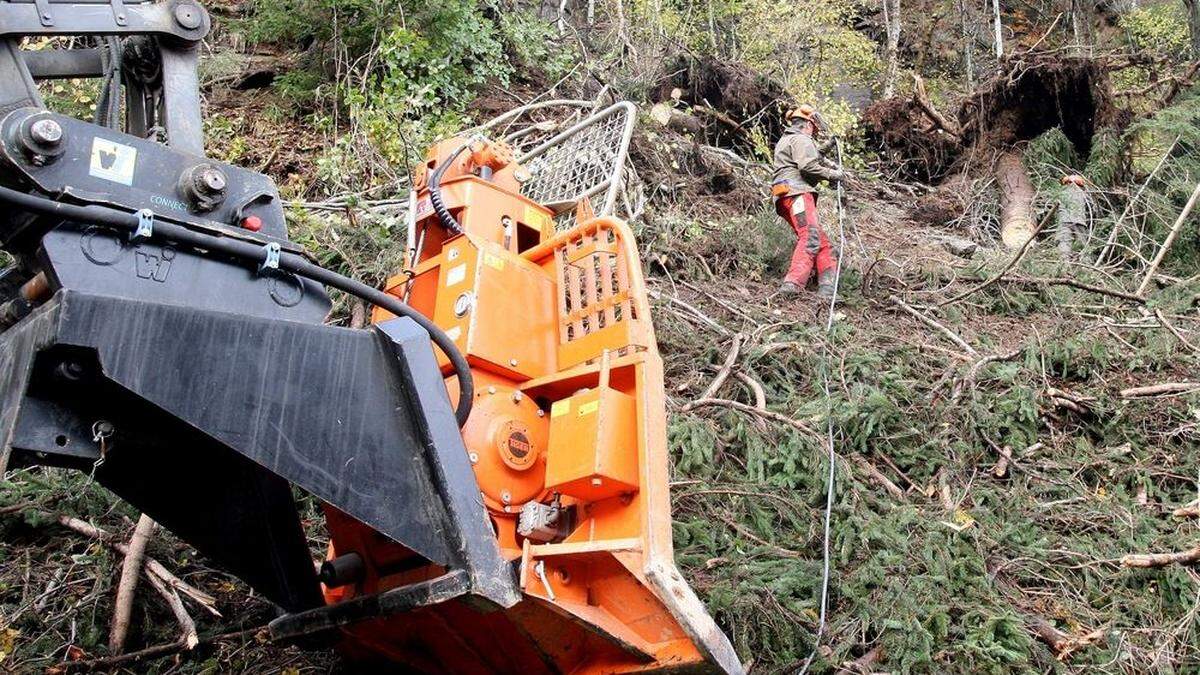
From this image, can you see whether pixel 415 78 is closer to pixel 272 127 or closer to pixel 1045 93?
pixel 272 127

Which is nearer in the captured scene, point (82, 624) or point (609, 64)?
point (82, 624)

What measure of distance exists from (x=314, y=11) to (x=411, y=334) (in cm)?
730

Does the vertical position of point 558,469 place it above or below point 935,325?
below

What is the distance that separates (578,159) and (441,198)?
62.4 inches

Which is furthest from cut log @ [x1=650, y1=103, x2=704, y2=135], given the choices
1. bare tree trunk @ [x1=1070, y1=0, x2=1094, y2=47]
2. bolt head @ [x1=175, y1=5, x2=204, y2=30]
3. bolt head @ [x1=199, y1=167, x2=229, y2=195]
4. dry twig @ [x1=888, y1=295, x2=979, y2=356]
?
bare tree trunk @ [x1=1070, y1=0, x2=1094, y2=47]

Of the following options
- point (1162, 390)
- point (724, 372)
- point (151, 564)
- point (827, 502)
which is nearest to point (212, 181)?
point (151, 564)

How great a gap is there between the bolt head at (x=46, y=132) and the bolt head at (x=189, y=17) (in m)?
0.68

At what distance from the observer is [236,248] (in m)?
2.84

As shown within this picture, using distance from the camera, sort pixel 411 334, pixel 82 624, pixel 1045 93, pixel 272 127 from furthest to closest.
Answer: pixel 1045 93
pixel 272 127
pixel 82 624
pixel 411 334

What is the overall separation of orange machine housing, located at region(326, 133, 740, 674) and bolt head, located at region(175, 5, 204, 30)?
1.26m

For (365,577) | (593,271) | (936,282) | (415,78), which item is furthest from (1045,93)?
(365,577)

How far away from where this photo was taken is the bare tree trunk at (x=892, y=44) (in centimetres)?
1559

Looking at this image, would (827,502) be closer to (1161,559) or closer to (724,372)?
(724,372)

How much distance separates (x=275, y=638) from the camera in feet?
12.5
